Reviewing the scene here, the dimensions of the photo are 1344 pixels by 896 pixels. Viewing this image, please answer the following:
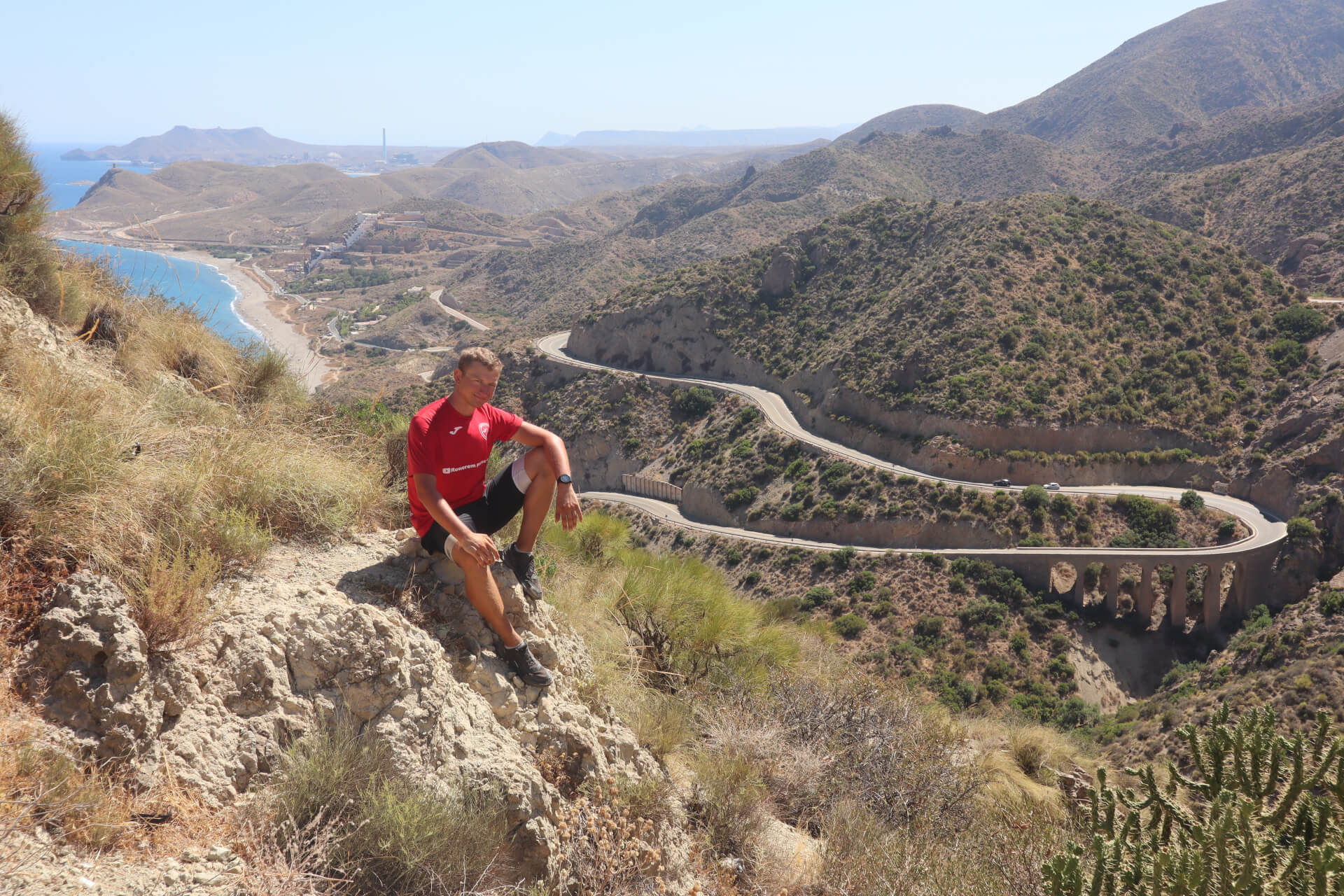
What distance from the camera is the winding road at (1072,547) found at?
118 ft

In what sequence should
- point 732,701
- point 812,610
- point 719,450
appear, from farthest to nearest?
1. point 719,450
2. point 812,610
3. point 732,701

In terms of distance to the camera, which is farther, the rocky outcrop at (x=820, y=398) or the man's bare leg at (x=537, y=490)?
the rocky outcrop at (x=820, y=398)

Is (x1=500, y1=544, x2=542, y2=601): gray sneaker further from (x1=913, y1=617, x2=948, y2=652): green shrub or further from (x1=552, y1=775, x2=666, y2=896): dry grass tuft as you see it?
(x1=913, y1=617, x2=948, y2=652): green shrub

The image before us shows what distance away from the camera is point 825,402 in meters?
51.2

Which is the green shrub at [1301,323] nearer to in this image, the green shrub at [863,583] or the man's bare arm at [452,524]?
the green shrub at [863,583]

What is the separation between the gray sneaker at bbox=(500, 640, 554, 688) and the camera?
4.59 metres

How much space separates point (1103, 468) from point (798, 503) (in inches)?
665

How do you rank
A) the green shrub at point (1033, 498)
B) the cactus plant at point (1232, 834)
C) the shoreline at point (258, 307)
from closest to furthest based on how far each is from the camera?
the cactus plant at point (1232, 834) → the green shrub at point (1033, 498) → the shoreline at point (258, 307)

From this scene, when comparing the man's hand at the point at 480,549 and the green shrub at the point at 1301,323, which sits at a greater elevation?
the man's hand at the point at 480,549

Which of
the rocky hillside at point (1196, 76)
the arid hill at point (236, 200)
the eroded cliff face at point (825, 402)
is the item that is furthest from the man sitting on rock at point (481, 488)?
the rocky hillside at point (1196, 76)

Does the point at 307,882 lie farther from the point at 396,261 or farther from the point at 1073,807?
the point at 396,261

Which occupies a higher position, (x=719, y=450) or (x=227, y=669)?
(x=227, y=669)

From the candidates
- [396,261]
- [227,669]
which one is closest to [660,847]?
[227,669]

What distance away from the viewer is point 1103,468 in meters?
41.8
